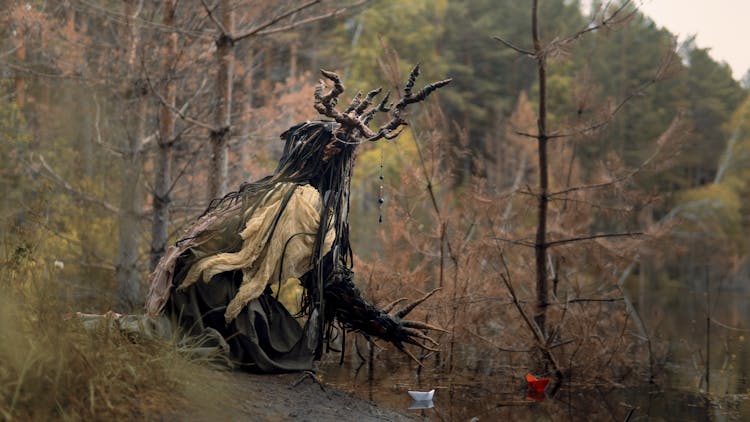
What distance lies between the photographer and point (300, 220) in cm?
429

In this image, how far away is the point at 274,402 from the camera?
382cm

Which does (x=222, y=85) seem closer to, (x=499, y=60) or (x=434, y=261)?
(x=434, y=261)

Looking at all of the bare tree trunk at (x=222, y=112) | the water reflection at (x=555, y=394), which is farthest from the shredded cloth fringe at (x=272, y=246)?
the bare tree trunk at (x=222, y=112)

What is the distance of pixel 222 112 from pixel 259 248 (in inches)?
133

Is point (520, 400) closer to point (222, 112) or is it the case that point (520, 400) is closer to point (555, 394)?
point (555, 394)

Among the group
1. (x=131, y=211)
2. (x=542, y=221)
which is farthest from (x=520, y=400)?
(x=131, y=211)

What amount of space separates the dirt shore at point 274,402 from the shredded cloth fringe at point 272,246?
39cm

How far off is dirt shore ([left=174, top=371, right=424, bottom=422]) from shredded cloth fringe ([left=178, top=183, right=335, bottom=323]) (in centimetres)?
39

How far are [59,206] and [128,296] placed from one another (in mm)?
3072

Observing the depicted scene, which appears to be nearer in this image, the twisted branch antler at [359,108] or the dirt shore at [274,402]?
the dirt shore at [274,402]

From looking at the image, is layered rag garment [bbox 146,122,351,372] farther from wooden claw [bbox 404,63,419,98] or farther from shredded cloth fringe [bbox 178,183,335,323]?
wooden claw [bbox 404,63,419,98]

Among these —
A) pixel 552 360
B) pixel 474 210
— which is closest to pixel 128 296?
pixel 474 210

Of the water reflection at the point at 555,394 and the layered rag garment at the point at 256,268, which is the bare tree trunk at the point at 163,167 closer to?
the water reflection at the point at 555,394

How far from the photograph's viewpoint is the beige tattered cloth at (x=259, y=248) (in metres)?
4.11
